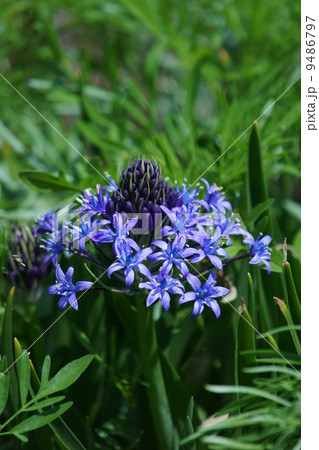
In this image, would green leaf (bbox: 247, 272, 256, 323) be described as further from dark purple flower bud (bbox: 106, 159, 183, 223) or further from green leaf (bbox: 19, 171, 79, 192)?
green leaf (bbox: 19, 171, 79, 192)

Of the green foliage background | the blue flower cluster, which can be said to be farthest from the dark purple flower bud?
the green foliage background

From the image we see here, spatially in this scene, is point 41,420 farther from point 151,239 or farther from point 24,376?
point 151,239

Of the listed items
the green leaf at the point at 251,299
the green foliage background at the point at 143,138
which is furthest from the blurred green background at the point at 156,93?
the green leaf at the point at 251,299

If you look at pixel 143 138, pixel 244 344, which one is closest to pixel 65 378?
pixel 244 344

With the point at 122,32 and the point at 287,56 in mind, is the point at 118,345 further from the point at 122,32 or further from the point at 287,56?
the point at 122,32
